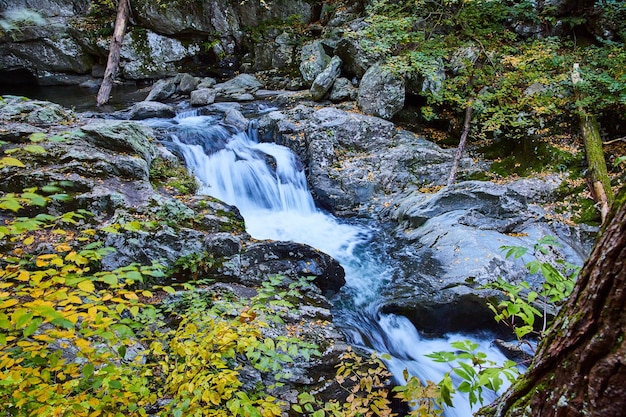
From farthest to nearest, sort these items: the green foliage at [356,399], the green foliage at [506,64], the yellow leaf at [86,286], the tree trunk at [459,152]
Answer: the tree trunk at [459,152], the green foliage at [506,64], the green foliage at [356,399], the yellow leaf at [86,286]

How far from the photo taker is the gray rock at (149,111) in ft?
33.7

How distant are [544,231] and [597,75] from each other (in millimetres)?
3626

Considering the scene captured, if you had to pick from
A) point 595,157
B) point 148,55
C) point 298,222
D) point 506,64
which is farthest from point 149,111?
point 595,157

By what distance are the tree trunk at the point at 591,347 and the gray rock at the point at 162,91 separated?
550 inches

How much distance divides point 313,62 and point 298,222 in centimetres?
707

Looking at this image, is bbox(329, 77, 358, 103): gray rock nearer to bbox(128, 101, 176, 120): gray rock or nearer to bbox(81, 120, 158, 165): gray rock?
bbox(128, 101, 176, 120): gray rock

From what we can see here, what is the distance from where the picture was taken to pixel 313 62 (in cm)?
1205

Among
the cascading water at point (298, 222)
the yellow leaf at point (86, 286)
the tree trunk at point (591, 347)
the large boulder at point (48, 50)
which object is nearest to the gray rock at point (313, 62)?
the cascading water at point (298, 222)

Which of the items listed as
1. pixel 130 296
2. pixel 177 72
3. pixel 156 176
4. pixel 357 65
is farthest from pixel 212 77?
pixel 130 296

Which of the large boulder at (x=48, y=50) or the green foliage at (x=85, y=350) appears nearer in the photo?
the green foliage at (x=85, y=350)

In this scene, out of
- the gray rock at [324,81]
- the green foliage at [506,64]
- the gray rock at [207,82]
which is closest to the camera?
the green foliage at [506,64]

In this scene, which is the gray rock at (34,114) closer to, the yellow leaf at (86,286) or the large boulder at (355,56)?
the yellow leaf at (86,286)

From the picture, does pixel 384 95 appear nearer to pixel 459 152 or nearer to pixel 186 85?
pixel 459 152

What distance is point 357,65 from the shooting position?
1081 centimetres
